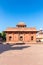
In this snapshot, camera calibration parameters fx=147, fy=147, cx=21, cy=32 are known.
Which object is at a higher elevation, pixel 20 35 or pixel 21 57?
pixel 20 35

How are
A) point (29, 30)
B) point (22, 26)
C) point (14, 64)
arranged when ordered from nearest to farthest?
point (14, 64), point (29, 30), point (22, 26)

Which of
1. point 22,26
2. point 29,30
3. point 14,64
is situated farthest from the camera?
point 22,26

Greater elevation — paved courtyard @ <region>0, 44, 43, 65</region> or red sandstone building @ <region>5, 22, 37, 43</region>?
red sandstone building @ <region>5, 22, 37, 43</region>

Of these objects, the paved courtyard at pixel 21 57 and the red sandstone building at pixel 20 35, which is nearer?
the paved courtyard at pixel 21 57

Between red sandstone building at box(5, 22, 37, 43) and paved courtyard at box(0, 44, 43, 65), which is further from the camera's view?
red sandstone building at box(5, 22, 37, 43)

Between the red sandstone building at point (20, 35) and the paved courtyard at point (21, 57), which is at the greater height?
the red sandstone building at point (20, 35)

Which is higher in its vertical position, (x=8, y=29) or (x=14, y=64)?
(x=8, y=29)

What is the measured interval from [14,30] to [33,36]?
217 inches

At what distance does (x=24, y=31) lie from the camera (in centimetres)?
4041

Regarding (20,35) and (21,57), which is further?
(20,35)

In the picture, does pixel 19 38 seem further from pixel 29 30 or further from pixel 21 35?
pixel 29 30

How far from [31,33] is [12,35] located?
17.4 ft

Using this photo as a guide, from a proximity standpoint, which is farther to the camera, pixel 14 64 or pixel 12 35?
pixel 12 35

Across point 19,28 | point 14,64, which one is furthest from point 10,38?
point 14,64
